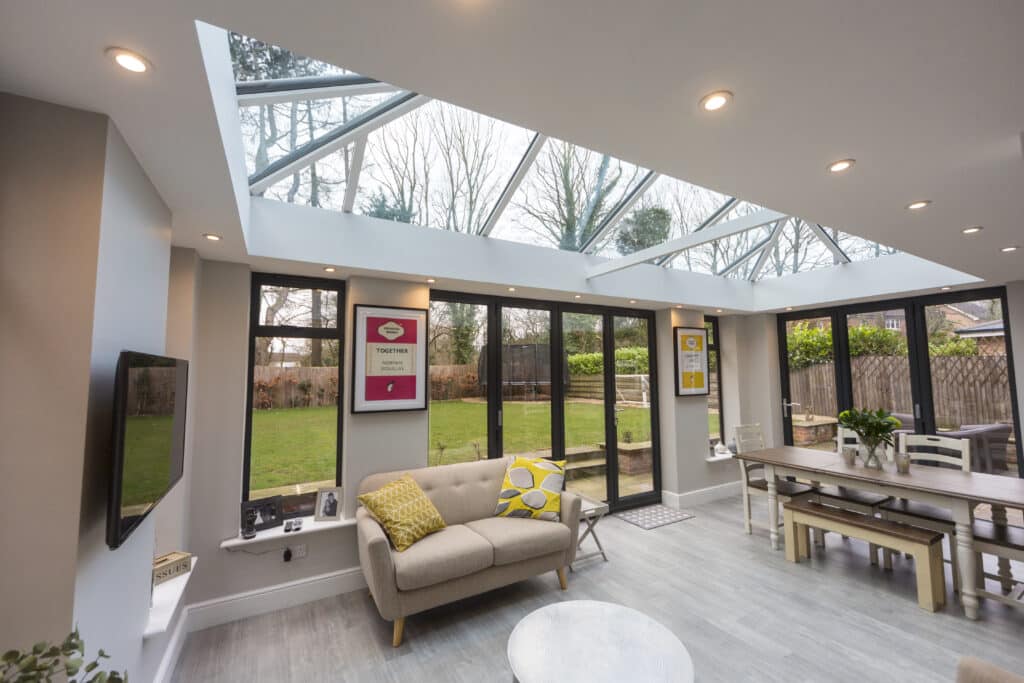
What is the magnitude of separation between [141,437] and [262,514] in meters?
1.94

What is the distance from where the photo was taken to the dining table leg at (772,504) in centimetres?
395

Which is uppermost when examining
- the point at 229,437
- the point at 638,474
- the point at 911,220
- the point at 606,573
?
the point at 911,220

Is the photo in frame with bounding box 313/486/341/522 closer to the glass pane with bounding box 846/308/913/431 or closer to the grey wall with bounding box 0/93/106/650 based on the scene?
the grey wall with bounding box 0/93/106/650

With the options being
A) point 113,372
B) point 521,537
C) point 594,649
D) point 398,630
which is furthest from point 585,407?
point 113,372

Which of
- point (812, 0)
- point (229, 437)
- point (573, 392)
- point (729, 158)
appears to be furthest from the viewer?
point (573, 392)

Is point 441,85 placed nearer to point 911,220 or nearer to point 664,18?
point 664,18

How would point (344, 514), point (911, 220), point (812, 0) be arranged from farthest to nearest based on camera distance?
point (344, 514)
point (911, 220)
point (812, 0)

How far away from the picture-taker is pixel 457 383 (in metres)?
4.13

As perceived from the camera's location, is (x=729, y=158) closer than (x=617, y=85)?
No

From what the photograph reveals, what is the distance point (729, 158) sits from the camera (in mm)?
1879

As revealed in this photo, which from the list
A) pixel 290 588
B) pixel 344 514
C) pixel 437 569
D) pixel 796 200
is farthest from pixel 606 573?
pixel 796 200

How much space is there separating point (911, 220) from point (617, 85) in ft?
7.63

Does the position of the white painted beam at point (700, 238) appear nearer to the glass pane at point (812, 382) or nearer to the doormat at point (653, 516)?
the doormat at point (653, 516)

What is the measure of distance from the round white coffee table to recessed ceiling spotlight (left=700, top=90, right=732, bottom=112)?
223cm
